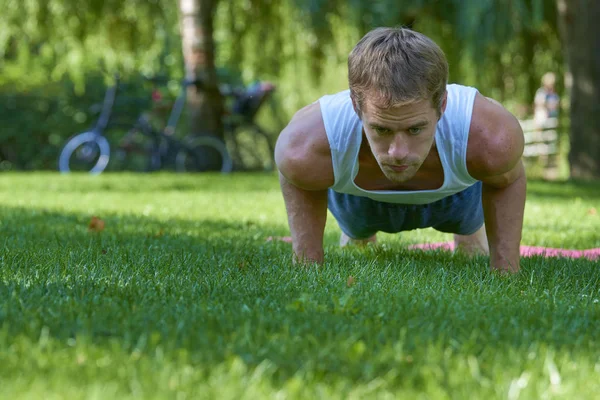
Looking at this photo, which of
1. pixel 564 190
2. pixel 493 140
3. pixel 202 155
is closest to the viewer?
pixel 493 140

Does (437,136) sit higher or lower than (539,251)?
higher

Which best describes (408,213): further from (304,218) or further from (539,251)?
(539,251)

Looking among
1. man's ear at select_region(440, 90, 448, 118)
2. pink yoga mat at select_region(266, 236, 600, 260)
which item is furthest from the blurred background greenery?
man's ear at select_region(440, 90, 448, 118)

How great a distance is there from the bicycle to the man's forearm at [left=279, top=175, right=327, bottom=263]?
292 inches

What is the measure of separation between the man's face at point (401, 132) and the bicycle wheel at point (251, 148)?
8515 millimetres

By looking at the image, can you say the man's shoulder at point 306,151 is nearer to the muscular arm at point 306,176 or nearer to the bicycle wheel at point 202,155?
the muscular arm at point 306,176

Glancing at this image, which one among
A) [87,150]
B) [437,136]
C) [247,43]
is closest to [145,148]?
[87,150]

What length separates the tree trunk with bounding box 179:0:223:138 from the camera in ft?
35.4

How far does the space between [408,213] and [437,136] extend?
66 cm

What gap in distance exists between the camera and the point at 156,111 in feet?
40.5

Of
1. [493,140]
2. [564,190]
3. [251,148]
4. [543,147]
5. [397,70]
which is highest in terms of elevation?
[397,70]

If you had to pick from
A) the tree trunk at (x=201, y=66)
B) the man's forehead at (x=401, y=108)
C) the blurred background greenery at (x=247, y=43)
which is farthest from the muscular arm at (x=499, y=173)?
the tree trunk at (x=201, y=66)

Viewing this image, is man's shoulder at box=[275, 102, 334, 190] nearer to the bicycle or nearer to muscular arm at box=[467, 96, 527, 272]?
muscular arm at box=[467, 96, 527, 272]

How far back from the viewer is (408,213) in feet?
12.2
